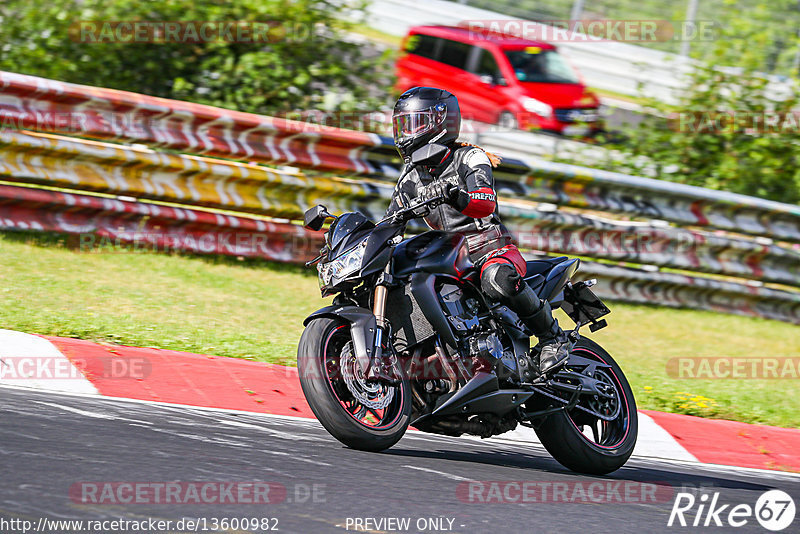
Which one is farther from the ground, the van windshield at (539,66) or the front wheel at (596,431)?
the front wheel at (596,431)

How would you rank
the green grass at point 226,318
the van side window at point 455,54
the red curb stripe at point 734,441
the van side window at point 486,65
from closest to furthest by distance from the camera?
the red curb stripe at point 734,441, the green grass at point 226,318, the van side window at point 486,65, the van side window at point 455,54

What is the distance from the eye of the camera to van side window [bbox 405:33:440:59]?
726 inches

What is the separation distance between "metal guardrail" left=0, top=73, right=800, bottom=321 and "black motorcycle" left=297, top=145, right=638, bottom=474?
3705 millimetres

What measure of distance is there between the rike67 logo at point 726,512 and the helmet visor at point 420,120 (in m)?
2.09

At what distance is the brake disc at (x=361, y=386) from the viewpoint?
4.80m

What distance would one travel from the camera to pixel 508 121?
17.2m

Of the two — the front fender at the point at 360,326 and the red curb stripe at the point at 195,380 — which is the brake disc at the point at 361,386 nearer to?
the front fender at the point at 360,326

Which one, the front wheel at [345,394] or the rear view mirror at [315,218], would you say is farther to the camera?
the rear view mirror at [315,218]

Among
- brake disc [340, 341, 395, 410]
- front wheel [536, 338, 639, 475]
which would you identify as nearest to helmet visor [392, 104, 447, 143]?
brake disc [340, 341, 395, 410]

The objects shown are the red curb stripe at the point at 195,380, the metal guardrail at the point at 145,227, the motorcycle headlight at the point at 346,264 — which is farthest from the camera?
the metal guardrail at the point at 145,227

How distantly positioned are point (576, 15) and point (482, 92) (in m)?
2.45

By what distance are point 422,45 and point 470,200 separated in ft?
46.2

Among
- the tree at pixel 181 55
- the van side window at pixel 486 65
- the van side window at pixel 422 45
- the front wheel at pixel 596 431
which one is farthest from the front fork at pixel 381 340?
the van side window at pixel 422 45

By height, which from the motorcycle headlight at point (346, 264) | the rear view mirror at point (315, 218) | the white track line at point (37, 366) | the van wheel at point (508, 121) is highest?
the rear view mirror at point (315, 218)
